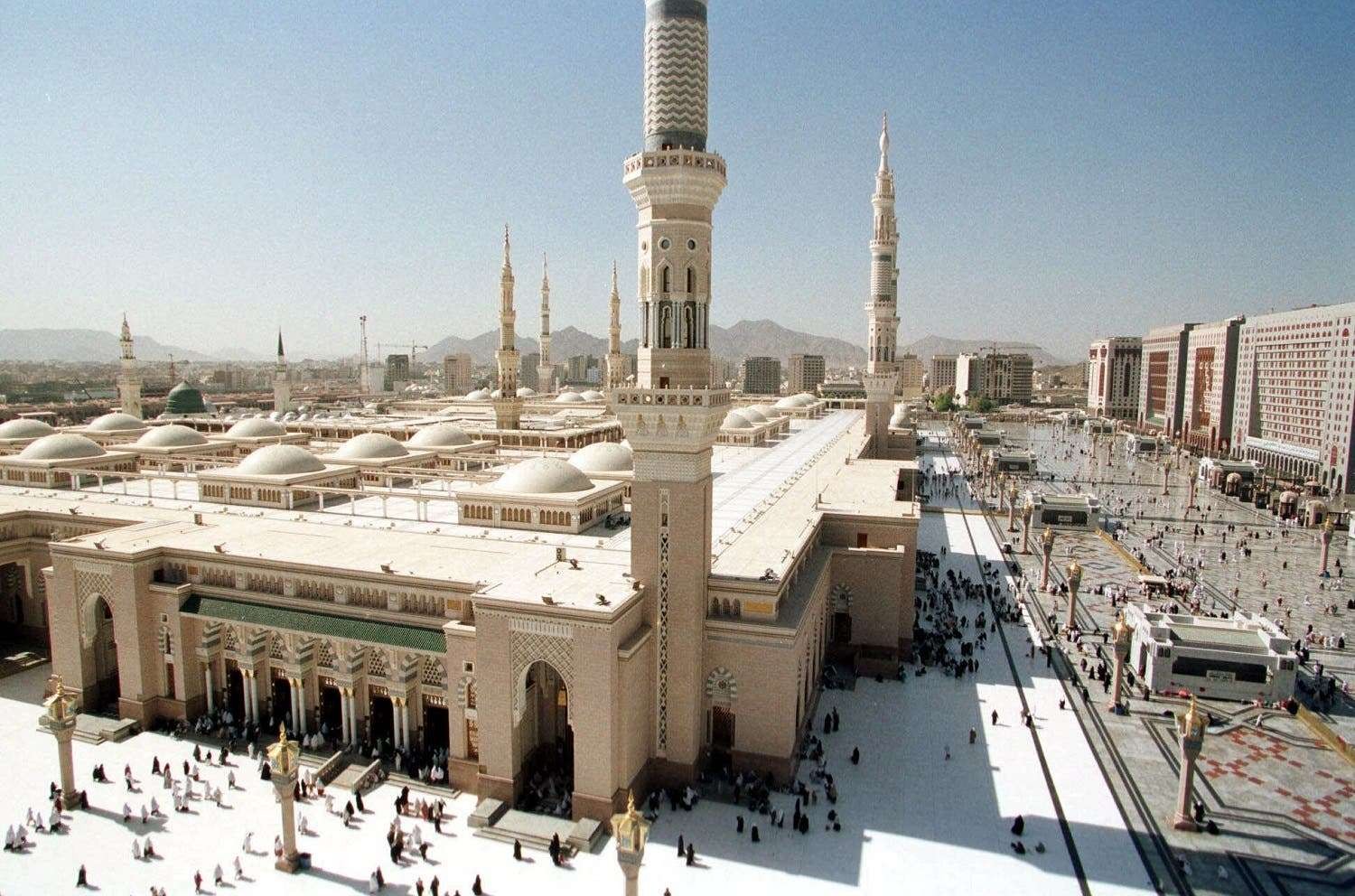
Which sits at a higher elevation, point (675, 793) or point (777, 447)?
point (777, 447)

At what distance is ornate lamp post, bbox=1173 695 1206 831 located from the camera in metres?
18.0

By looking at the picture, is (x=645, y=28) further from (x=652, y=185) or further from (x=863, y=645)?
(x=863, y=645)

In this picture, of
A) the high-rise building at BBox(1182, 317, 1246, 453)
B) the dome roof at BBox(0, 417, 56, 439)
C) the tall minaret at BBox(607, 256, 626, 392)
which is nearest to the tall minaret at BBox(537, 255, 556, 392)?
the tall minaret at BBox(607, 256, 626, 392)

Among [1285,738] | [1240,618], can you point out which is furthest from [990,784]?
[1240,618]

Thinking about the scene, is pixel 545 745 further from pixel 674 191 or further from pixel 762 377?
pixel 762 377

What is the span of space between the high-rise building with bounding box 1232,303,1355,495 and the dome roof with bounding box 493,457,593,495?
63.7 metres

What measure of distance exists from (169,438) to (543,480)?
2388 centimetres

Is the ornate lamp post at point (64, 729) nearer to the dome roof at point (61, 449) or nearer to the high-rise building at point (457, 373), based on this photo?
the dome roof at point (61, 449)

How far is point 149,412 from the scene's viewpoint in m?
96.8

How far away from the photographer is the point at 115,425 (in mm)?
44625

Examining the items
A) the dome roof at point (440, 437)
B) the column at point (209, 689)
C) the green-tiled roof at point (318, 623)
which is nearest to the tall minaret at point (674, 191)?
the green-tiled roof at point (318, 623)

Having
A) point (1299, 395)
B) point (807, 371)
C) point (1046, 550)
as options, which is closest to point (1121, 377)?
point (1299, 395)

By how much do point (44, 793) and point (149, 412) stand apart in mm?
92193

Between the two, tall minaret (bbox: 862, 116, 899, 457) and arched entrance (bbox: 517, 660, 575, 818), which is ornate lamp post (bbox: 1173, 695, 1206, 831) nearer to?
arched entrance (bbox: 517, 660, 575, 818)
